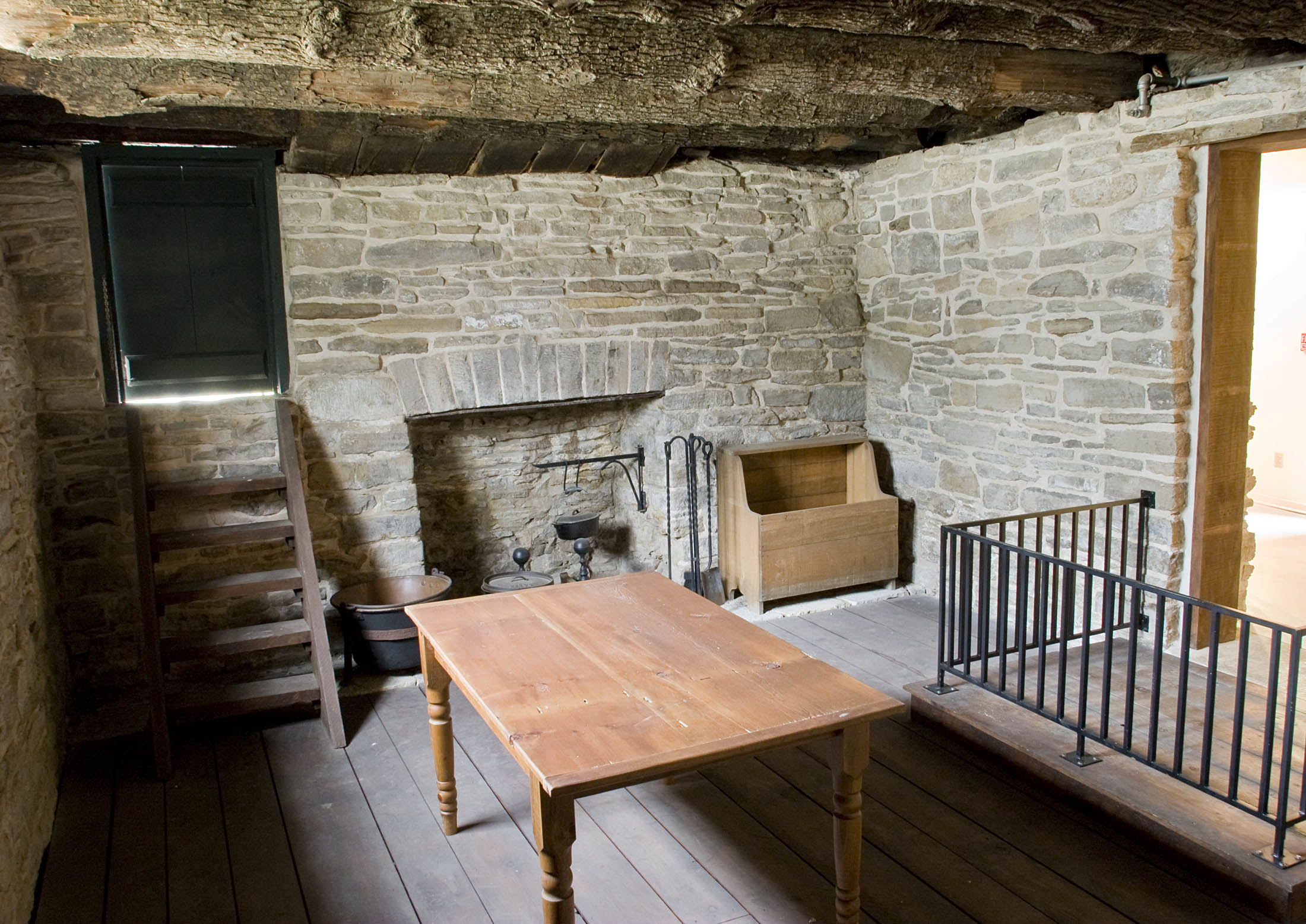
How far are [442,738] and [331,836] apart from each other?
464mm

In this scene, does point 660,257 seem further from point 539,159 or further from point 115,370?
point 115,370

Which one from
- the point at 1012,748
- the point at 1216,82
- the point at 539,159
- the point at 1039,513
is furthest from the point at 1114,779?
the point at 539,159

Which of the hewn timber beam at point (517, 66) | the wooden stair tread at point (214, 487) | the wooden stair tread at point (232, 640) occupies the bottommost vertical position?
the wooden stair tread at point (232, 640)

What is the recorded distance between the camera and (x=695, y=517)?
512 centimetres

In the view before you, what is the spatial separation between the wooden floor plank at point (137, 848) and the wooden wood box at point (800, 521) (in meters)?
2.84

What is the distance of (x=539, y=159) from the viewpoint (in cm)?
442

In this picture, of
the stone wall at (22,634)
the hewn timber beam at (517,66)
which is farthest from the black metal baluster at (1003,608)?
the stone wall at (22,634)

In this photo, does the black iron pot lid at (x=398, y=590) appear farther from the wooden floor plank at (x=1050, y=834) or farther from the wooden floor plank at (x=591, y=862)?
the wooden floor plank at (x=1050, y=834)

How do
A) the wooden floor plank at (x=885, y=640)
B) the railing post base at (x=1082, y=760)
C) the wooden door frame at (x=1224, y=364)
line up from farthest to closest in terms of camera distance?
the wooden floor plank at (x=885, y=640) → the wooden door frame at (x=1224, y=364) → the railing post base at (x=1082, y=760)

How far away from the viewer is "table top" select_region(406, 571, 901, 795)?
2078mm

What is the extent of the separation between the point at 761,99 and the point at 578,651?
205 centimetres

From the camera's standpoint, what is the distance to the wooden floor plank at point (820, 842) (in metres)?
2.57

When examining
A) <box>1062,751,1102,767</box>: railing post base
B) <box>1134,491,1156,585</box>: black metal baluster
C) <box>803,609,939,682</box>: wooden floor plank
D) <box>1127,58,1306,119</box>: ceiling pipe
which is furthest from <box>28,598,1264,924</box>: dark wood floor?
<box>1127,58,1306,119</box>: ceiling pipe

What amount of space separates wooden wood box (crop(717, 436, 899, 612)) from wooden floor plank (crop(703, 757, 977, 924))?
5.33ft
